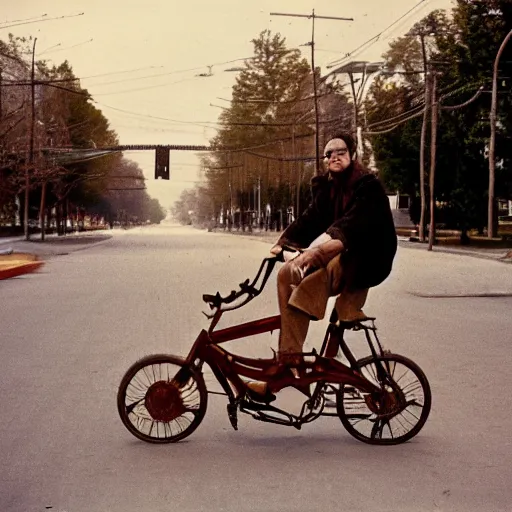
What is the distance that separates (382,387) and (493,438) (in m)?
0.98

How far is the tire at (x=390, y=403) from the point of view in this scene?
6.43 m

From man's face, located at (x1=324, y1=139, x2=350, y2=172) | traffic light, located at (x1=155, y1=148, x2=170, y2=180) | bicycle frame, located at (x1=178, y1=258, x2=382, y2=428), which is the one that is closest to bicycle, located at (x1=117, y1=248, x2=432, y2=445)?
bicycle frame, located at (x1=178, y1=258, x2=382, y2=428)

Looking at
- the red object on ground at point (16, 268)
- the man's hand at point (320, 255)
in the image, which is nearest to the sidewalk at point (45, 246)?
the red object on ground at point (16, 268)

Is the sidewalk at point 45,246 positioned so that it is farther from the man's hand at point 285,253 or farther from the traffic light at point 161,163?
the man's hand at point 285,253

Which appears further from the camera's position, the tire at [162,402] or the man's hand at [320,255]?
the tire at [162,402]

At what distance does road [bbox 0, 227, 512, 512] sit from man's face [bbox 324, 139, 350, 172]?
5.49 ft

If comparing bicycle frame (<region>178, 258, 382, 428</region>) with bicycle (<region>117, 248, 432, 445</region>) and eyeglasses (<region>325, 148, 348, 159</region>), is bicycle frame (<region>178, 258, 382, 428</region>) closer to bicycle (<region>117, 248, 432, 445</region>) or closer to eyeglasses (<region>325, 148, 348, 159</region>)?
bicycle (<region>117, 248, 432, 445</region>)

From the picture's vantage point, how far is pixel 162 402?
21.1ft

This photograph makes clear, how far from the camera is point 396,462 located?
618 cm

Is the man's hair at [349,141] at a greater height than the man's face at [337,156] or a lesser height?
greater

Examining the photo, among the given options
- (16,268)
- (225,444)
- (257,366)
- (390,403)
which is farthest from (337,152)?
(16,268)

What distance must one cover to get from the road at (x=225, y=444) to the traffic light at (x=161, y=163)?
65.6 metres

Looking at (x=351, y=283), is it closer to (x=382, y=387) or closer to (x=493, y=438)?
(x=382, y=387)

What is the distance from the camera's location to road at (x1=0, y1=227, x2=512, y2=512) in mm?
5410
